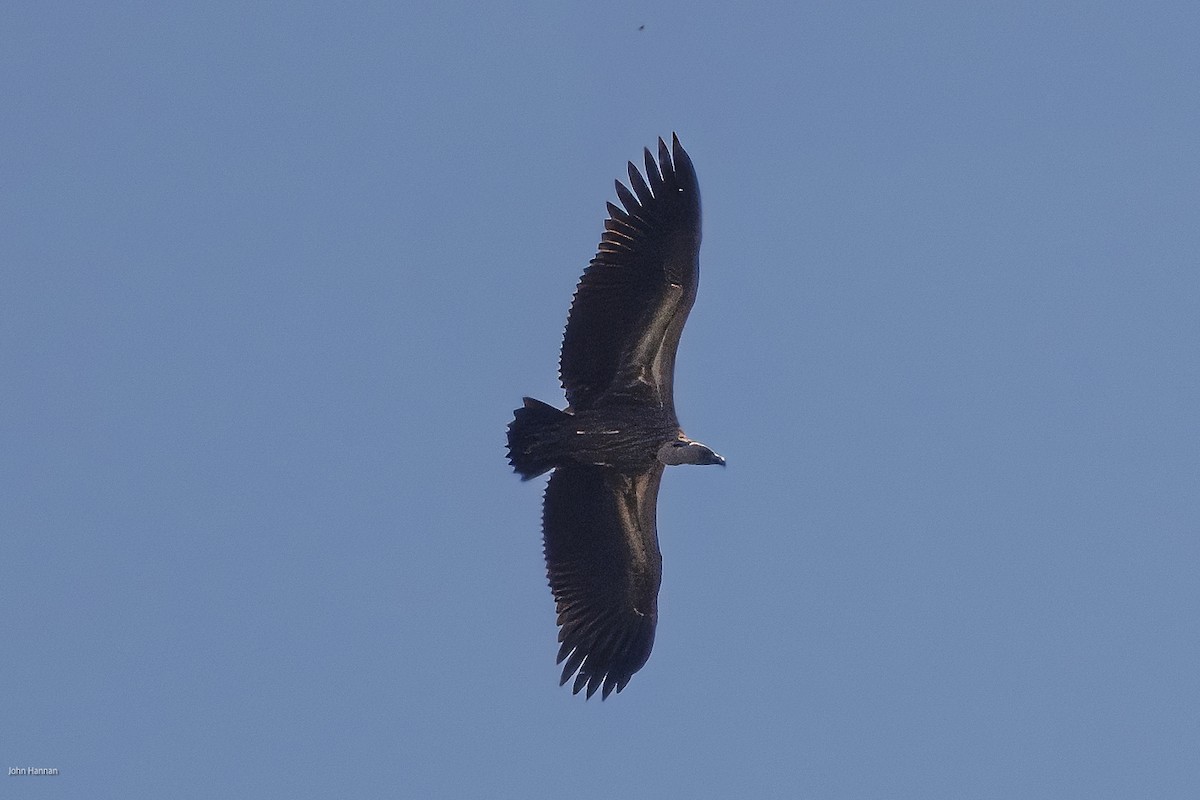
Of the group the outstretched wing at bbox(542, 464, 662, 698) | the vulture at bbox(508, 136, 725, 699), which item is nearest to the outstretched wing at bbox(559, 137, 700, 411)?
the vulture at bbox(508, 136, 725, 699)

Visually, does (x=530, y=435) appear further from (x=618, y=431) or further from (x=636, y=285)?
(x=636, y=285)

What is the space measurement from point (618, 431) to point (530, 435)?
0.97m

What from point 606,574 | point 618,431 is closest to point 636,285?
point 618,431

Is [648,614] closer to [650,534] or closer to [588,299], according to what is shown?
[650,534]

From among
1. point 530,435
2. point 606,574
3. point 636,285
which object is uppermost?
point 636,285

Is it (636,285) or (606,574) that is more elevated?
(636,285)

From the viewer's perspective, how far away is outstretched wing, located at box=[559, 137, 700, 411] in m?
23.8

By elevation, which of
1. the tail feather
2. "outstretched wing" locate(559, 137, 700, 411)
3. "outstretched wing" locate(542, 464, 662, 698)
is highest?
"outstretched wing" locate(559, 137, 700, 411)

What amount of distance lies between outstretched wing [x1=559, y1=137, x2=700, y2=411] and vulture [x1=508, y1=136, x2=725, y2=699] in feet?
0.03

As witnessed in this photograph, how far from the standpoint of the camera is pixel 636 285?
2388 centimetres

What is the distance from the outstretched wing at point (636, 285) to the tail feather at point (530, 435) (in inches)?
19.2

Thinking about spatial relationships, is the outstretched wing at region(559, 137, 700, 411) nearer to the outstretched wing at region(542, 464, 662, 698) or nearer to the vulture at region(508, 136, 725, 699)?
the vulture at region(508, 136, 725, 699)

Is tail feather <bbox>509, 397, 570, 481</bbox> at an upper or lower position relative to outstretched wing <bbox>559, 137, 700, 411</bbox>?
lower

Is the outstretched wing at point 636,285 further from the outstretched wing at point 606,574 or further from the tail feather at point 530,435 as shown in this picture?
the outstretched wing at point 606,574
